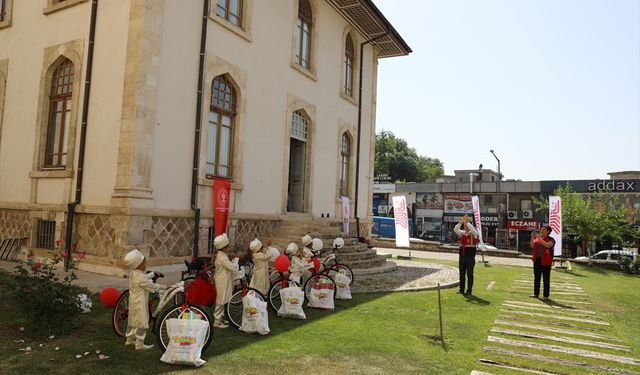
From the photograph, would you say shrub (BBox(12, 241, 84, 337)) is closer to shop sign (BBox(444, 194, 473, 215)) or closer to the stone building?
the stone building

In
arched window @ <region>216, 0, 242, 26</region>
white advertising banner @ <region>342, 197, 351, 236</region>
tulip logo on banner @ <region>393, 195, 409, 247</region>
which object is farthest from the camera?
tulip logo on banner @ <region>393, 195, 409, 247</region>

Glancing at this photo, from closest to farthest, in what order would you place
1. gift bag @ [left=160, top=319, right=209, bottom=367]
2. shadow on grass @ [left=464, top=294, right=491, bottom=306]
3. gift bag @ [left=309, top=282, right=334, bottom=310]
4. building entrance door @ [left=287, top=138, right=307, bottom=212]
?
gift bag @ [left=160, top=319, right=209, bottom=367], gift bag @ [left=309, top=282, right=334, bottom=310], shadow on grass @ [left=464, top=294, right=491, bottom=306], building entrance door @ [left=287, top=138, right=307, bottom=212]

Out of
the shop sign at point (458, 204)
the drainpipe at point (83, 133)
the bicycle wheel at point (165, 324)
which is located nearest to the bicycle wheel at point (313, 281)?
the bicycle wheel at point (165, 324)

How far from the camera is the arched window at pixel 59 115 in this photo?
12588 millimetres

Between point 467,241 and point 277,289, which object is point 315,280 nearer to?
point 277,289

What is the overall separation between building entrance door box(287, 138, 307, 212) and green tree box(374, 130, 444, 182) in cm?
5435

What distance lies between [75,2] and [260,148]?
6.33m

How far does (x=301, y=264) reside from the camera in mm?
8711

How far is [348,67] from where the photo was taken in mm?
20672

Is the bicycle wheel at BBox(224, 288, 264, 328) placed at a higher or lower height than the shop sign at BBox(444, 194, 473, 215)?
lower

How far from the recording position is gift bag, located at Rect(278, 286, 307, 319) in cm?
761

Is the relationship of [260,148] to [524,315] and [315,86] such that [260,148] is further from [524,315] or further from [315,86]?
[524,315]

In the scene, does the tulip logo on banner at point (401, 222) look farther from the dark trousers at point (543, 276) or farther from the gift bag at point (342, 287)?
the gift bag at point (342, 287)

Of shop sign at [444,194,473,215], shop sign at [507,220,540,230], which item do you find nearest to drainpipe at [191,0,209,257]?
shop sign at [507,220,540,230]
